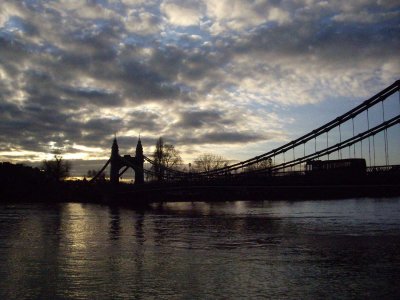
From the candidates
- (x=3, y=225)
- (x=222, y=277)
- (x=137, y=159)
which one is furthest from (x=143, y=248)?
(x=137, y=159)

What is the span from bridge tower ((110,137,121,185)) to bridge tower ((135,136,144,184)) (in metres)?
2.74

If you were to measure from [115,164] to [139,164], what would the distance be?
3.66 meters

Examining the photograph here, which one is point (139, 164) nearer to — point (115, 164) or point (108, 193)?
point (115, 164)

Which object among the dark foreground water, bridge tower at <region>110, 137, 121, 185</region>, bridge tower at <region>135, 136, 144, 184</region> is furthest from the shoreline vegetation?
the dark foreground water

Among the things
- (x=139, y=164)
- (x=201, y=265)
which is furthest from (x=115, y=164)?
(x=201, y=265)

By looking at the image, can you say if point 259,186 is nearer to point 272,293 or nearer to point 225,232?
point 225,232

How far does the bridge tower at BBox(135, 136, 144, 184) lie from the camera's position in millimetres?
63250

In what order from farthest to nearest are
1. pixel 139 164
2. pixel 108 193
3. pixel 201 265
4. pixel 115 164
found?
1. pixel 139 164
2. pixel 115 164
3. pixel 108 193
4. pixel 201 265

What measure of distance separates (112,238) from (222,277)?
937 cm

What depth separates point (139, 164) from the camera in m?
65.5

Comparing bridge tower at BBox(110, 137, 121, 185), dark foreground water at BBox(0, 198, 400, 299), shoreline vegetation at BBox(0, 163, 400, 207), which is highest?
bridge tower at BBox(110, 137, 121, 185)

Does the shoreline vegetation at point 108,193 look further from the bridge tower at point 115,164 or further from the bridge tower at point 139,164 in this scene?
the bridge tower at point 139,164

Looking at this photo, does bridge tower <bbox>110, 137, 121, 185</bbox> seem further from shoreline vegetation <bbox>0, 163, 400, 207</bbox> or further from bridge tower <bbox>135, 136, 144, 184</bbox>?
bridge tower <bbox>135, 136, 144, 184</bbox>

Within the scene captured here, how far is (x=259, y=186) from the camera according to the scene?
102 feet
